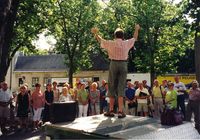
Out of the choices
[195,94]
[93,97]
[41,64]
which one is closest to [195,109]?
[195,94]

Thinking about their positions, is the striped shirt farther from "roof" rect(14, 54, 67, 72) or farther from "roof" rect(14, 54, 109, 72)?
"roof" rect(14, 54, 67, 72)

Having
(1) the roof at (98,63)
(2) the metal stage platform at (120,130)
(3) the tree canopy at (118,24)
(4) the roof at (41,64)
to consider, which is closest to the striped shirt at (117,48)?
(2) the metal stage platform at (120,130)

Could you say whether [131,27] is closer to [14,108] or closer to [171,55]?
[171,55]

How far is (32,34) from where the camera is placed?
106ft

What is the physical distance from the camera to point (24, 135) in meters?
14.0

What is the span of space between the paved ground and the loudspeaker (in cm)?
594

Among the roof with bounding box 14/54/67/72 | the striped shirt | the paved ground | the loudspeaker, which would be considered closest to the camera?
the loudspeaker

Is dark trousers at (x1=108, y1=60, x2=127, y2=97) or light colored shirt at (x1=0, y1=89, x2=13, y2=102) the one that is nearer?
dark trousers at (x1=108, y1=60, x2=127, y2=97)

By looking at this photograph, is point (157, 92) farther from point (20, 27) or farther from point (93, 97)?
point (20, 27)

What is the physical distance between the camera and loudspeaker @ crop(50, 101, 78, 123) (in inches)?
273

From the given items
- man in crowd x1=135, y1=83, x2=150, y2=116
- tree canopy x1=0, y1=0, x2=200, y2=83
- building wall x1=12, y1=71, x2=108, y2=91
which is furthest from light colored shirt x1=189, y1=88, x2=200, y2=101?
building wall x1=12, y1=71, x2=108, y2=91

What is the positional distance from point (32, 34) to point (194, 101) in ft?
67.7

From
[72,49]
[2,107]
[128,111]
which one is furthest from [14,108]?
[72,49]

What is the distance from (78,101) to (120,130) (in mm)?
9347
